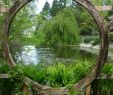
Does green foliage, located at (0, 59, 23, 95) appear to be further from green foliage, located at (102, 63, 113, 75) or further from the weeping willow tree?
the weeping willow tree

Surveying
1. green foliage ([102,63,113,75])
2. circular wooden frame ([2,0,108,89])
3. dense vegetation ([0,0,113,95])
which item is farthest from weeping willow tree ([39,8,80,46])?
circular wooden frame ([2,0,108,89])

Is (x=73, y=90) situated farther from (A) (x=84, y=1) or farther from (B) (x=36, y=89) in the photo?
(A) (x=84, y=1)

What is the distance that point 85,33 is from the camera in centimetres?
→ 3647

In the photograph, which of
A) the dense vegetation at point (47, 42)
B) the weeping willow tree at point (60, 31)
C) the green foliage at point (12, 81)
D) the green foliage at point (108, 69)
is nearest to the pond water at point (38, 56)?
the dense vegetation at point (47, 42)

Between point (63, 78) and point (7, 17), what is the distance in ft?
5.30

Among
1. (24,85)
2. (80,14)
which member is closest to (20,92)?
(24,85)

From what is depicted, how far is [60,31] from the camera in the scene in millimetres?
27406

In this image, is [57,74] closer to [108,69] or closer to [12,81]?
[12,81]

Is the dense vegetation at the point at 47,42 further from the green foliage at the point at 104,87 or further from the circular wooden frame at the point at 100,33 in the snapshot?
the circular wooden frame at the point at 100,33

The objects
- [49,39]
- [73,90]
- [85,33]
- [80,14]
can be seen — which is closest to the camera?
[73,90]

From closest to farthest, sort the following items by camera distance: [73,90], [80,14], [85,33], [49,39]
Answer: [73,90] < [49,39] < [80,14] < [85,33]

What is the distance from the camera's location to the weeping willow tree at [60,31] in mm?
27422

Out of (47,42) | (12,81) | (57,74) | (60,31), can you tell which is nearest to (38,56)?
(60,31)

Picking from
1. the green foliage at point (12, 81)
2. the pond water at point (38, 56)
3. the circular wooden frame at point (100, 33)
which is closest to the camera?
the circular wooden frame at point (100, 33)
